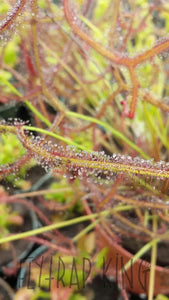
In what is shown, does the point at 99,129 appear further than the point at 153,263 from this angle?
Yes

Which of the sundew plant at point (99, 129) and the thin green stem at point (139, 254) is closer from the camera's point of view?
the sundew plant at point (99, 129)

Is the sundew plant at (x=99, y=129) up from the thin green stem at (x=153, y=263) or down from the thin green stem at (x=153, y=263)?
up

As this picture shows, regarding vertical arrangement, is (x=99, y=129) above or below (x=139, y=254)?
above

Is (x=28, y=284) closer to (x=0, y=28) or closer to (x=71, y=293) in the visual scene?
(x=71, y=293)

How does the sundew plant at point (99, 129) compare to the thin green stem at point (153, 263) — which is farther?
the thin green stem at point (153, 263)

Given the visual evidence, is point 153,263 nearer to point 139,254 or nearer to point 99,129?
point 139,254

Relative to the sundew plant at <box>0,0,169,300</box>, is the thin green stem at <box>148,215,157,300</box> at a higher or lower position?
lower

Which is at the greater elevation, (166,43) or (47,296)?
(166,43)

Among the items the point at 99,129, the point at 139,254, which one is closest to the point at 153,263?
the point at 139,254

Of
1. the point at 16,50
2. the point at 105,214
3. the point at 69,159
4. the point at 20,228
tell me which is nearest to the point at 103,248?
the point at 105,214

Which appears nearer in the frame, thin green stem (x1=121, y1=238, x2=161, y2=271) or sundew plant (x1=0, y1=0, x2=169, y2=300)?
sundew plant (x1=0, y1=0, x2=169, y2=300)

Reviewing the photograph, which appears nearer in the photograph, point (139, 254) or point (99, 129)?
point (139, 254)
